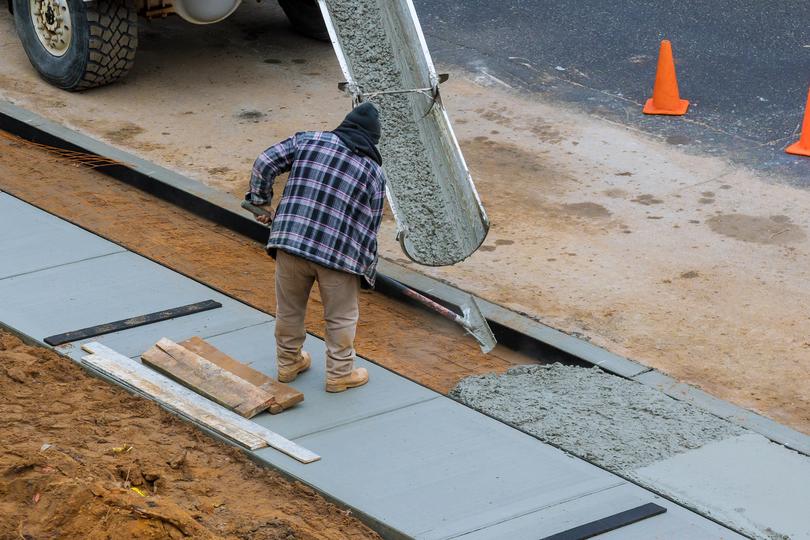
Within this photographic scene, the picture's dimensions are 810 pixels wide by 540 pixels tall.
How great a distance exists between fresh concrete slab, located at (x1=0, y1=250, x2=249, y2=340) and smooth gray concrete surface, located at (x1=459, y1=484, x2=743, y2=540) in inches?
118

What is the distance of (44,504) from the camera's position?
5.50 metres

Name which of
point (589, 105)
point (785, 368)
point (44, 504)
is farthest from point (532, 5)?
point (44, 504)

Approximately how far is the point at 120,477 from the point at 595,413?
2433mm

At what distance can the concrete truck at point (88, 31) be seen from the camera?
452 inches

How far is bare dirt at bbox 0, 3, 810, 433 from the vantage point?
7.78 m

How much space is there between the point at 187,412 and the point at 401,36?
3937 millimetres

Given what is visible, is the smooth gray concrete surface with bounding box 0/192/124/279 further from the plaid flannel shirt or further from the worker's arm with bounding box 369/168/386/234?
the worker's arm with bounding box 369/168/386/234

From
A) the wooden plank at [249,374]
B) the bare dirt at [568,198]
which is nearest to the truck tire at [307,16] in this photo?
the bare dirt at [568,198]

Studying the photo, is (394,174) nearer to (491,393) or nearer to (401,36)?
(401,36)

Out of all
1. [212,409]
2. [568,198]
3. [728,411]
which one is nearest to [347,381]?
[212,409]

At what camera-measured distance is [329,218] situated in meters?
6.47

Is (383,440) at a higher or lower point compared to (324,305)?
lower

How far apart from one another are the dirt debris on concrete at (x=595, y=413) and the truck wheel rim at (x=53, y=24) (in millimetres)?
6479

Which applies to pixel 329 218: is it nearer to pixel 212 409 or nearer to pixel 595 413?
pixel 212 409
